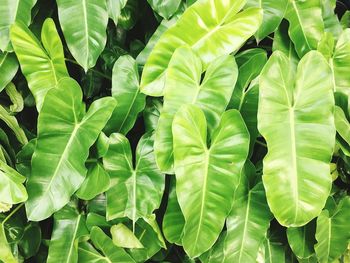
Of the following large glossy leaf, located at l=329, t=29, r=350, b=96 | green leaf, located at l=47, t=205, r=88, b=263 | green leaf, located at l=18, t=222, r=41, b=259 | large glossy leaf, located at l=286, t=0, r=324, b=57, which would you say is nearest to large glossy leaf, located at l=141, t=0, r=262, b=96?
large glossy leaf, located at l=286, t=0, r=324, b=57

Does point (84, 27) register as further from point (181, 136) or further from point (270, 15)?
point (270, 15)

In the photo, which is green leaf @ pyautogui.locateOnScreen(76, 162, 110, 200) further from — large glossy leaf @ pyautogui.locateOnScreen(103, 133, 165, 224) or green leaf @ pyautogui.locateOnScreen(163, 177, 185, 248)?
green leaf @ pyautogui.locateOnScreen(163, 177, 185, 248)

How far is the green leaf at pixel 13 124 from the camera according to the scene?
1.19 meters

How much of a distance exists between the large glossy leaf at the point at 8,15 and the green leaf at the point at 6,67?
75 millimetres

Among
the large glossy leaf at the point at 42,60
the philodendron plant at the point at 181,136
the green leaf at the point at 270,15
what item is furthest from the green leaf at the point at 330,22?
the large glossy leaf at the point at 42,60

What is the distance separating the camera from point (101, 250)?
1.24m

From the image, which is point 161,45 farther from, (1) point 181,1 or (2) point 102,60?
(2) point 102,60

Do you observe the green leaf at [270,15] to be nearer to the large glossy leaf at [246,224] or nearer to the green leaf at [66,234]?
the large glossy leaf at [246,224]

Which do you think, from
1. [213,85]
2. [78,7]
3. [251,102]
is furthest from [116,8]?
[251,102]

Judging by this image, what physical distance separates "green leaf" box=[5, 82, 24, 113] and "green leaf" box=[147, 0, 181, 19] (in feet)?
1.64

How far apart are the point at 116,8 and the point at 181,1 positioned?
0.22m

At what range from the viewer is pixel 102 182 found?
1146 millimetres

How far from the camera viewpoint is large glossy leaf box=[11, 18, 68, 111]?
1.13 metres

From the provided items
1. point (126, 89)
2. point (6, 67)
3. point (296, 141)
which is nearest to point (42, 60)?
point (6, 67)
